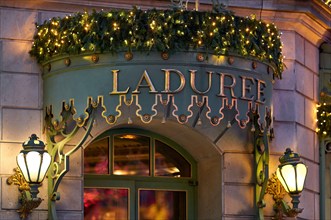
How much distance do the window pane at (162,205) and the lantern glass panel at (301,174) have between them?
197cm

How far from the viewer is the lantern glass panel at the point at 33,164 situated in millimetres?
15781

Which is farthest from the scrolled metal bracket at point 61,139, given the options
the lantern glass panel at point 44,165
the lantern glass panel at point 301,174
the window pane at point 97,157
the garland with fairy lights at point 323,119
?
the garland with fairy lights at point 323,119

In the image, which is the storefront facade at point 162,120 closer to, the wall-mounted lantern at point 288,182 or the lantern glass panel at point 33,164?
the wall-mounted lantern at point 288,182

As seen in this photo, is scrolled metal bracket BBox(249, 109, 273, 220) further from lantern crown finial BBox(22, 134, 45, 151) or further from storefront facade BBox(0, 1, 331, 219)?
lantern crown finial BBox(22, 134, 45, 151)

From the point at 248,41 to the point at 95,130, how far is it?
7.76 ft

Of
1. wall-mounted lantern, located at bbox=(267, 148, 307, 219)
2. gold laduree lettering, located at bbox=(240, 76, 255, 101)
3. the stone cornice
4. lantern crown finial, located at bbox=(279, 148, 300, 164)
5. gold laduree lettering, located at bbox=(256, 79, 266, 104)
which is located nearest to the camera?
gold laduree lettering, located at bbox=(240, 76, 255, 101)

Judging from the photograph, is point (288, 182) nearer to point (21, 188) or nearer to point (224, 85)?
point (224, 85)

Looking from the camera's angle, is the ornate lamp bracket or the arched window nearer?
the ornate lamp bracket

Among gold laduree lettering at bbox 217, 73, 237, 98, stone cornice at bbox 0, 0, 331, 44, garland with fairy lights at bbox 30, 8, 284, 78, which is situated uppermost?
stone cornice at bbox 0, 0, 331, 44

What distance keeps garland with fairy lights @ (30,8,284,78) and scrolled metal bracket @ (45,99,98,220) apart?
0.80 metres

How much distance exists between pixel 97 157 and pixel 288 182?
2.73m

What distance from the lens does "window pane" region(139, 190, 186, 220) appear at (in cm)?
1792

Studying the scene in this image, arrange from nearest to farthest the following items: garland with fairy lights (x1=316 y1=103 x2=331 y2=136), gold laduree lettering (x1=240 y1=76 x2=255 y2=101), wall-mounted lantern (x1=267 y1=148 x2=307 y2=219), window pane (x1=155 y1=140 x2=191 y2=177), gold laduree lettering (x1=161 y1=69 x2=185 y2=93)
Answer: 1. gold laduree lettering (x1=161 y1=69 x2=185 y2=93)
2. gold laduree lettering (x1=240 y1=76 x2=255 y2=101)
3. wall-mounted lantern (x1=267 y1=148 x2=307 y2=219)
4. window pane (x1=155 y1=140 x2=191 y2=177)
5. garland with fairy lights (x1=316 y1=103 x2=331 y2=136)

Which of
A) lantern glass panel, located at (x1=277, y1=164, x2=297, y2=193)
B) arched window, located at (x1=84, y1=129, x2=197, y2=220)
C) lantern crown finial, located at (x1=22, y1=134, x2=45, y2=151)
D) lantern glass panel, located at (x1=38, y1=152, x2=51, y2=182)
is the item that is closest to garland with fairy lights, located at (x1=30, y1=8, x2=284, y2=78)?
lantern crown finial, located at (x1=22, y1=134, x2=45, y2=151)
